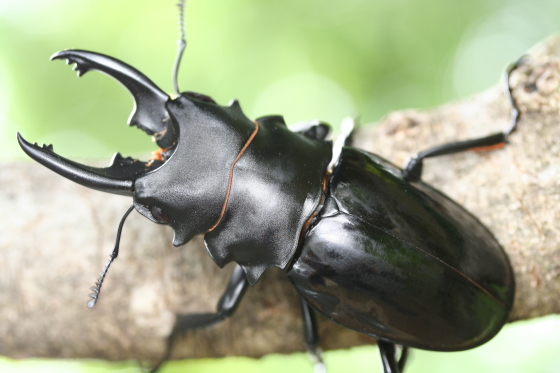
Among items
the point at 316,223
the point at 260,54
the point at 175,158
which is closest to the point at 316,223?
the point at 316,223

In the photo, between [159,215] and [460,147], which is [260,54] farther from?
[159,215]

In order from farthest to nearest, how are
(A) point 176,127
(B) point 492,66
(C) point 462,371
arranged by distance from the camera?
(B) point 492,66
(C) point 462,371
(A) point 176,127

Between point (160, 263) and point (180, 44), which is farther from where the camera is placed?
point (160, 263)

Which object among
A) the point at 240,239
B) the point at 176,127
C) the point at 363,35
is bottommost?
the point at 240,239

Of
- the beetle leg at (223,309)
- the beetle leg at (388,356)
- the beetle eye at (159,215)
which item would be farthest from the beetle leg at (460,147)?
the beetle eye at (159,215)

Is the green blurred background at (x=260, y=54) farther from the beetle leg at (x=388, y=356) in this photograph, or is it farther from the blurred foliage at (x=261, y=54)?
the beetle leg at (x=388, y=356)

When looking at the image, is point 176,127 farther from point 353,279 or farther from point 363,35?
point 363,35

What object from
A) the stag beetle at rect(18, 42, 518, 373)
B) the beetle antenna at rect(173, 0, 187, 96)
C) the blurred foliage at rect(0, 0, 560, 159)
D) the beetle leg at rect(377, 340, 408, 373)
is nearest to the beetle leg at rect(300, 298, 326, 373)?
the stag beetle at rect(18, 42, 518, 373)

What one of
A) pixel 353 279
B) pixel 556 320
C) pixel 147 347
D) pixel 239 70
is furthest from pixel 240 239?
pixel 239 70
